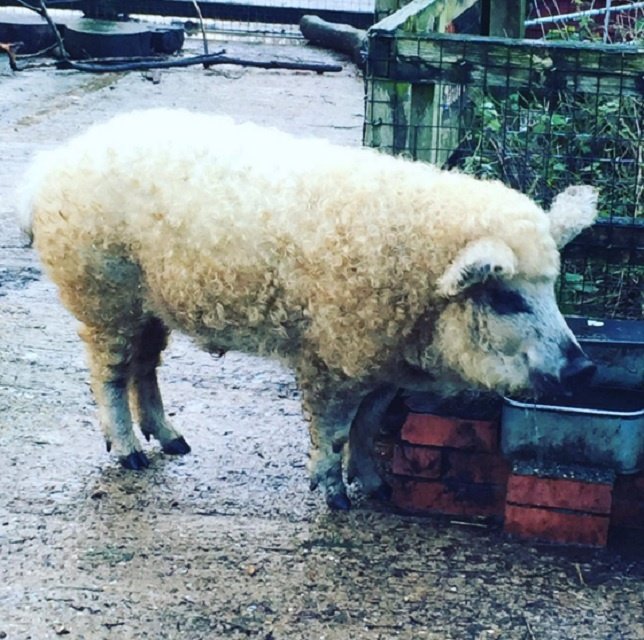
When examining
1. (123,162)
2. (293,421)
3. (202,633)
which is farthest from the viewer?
(293,421)

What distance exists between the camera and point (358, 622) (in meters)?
3.66

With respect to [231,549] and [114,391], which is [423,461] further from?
[114,391]

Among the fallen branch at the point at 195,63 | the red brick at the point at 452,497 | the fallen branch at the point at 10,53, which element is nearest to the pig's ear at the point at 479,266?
→ the red brick at the point at 452,497

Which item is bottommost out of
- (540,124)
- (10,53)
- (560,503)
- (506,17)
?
(560,503)

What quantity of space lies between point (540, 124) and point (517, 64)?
42.2 inches

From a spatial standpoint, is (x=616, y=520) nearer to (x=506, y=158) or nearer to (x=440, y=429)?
(x=440, y=429)

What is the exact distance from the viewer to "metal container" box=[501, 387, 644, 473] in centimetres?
404

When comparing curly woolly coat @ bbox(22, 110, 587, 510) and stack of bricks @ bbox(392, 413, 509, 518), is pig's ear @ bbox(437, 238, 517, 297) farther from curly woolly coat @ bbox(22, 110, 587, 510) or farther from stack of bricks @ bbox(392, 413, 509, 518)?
stack of bricks @ bbox(392, 413, 509, 518)

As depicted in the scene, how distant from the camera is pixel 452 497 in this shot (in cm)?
430

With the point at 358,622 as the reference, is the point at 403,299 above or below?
above

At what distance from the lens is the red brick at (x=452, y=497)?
4.29 meters

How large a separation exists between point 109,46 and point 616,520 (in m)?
10.1

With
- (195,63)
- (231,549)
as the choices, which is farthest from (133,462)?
(195,63)

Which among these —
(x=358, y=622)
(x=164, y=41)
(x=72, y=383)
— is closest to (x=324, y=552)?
(x=358, y=622)
